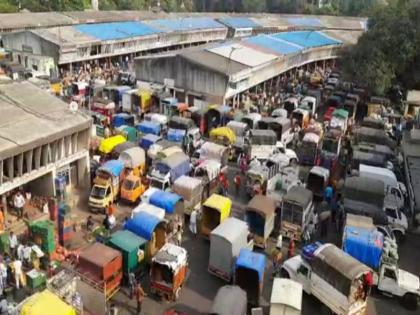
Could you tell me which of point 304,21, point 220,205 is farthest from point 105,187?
point 304,21

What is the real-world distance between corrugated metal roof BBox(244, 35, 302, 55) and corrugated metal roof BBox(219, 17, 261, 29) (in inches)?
962

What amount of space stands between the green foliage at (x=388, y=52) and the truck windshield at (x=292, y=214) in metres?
27.6

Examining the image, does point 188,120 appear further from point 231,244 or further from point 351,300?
point 351,300

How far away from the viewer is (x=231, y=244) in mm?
18656

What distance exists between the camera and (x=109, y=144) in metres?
29.5

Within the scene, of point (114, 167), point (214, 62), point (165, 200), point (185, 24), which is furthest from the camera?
point (185, 24)

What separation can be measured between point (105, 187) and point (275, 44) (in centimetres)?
4045

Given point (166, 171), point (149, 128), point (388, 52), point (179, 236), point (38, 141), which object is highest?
point (388, 52)

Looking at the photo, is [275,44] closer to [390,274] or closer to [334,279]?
[390,274]

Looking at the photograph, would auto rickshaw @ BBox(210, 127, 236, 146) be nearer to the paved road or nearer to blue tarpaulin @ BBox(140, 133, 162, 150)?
blue tarpaulin @ BBox(140, 133, 162, 150)

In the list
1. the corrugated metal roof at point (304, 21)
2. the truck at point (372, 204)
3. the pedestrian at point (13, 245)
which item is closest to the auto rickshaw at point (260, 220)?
the truck at point (372, 204)

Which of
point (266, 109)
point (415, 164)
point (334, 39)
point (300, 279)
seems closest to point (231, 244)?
point (300, 279)

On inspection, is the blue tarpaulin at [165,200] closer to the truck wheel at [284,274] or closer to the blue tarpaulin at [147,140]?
the truck wheel at [284,274]

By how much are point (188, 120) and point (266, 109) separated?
39.2ft
